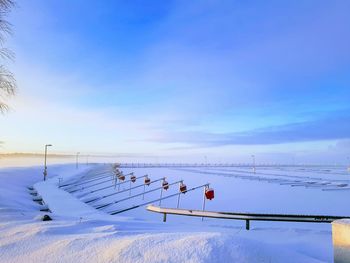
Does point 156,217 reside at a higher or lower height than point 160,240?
lower

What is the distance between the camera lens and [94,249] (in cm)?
605

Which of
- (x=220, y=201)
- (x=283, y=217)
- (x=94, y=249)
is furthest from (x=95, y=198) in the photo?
(x=94, y=249)

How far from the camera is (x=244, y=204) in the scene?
82.3 ft

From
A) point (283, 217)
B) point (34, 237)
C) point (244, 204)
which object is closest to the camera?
point (34, 237)

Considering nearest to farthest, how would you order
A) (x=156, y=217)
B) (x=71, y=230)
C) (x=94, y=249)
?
(x=94, y=249) → (x=71, y=230) → (x=156, y=217)

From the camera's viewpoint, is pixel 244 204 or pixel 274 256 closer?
pixel 274 256

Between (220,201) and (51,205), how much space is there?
12960 mm

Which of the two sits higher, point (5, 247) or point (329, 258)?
point (5, 247)

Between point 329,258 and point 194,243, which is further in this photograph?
point 329,258

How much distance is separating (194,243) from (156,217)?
1356 centimetres

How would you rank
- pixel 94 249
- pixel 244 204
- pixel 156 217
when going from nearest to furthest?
pixel 94 249, pixel 156 217, pixel 244 204

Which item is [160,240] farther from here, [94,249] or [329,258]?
[329,258]

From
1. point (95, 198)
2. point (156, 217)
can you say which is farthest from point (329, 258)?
point (95, 198)

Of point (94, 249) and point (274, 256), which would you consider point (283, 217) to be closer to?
point (274, 256)
